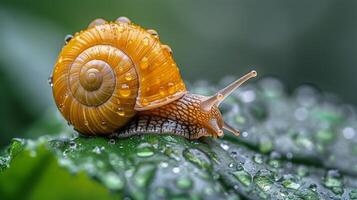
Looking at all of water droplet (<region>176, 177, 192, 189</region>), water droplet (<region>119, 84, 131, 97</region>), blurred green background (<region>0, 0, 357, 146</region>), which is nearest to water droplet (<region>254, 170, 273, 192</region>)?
water droplet (<region>176, 177, 192, 189</region>)

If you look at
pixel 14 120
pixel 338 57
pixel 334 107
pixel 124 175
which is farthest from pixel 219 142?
pixel 338 57

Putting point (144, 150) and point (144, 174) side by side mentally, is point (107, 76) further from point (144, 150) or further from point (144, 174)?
point (144, 174)

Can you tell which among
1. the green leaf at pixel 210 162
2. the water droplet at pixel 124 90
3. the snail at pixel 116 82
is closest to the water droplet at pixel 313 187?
the green leaf at pixel 210 162

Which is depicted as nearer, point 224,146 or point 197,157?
point 197,157

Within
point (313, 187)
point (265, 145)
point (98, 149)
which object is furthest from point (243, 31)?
point (98, 149)

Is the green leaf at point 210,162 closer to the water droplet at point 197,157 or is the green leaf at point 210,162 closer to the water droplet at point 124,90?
the water droplet at point 197,157

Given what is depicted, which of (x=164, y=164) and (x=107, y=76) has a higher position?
(x=107, y=76)
